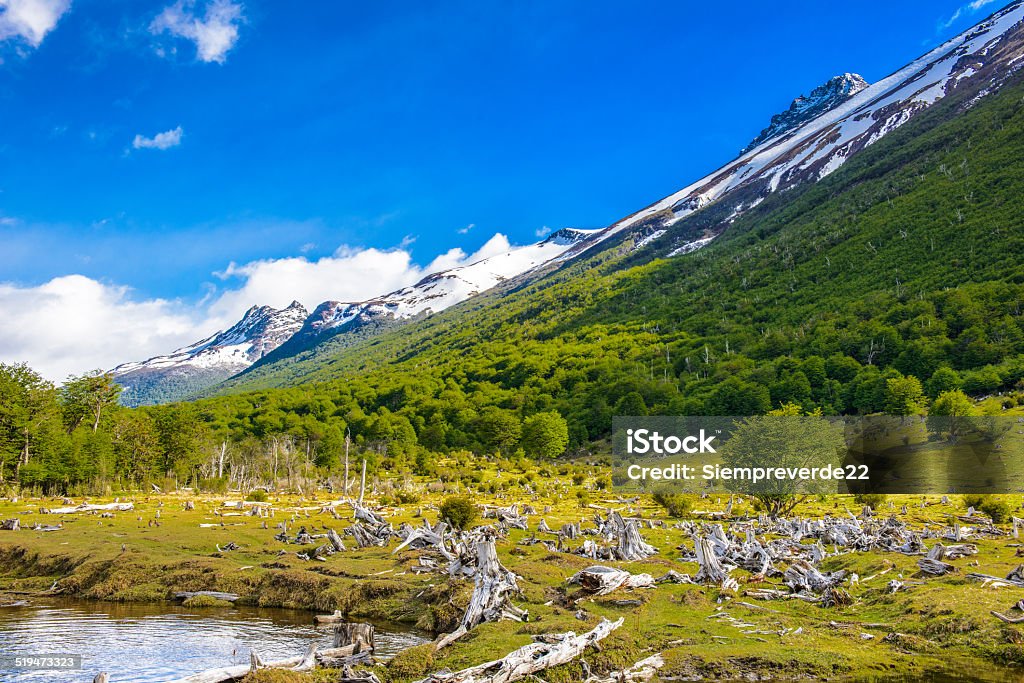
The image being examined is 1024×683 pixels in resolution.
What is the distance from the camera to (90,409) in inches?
3947

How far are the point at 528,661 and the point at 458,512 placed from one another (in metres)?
31.1

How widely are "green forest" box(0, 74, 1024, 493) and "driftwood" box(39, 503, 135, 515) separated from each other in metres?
20.8

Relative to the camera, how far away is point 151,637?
2497 cm

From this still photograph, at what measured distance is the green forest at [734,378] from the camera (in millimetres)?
92875

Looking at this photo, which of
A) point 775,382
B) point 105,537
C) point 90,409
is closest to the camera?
point 105,537

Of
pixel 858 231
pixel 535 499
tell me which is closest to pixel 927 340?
pixel 858 231

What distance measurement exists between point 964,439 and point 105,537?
88855 mm

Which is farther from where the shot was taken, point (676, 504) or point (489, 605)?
point (676, 504)

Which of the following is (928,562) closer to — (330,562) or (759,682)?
(759,682)

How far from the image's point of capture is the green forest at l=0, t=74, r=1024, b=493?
92.9 m

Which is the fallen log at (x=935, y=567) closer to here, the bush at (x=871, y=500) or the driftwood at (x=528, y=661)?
the driftwood at (x=528, y=661)

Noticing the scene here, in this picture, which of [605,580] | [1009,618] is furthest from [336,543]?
[1009,618]

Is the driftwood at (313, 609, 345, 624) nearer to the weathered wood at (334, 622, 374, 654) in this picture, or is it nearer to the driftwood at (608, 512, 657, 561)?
the weathered wood at (334, 622, 374, 654)

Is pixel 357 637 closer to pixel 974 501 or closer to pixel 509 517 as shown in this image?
pixel 509 517
